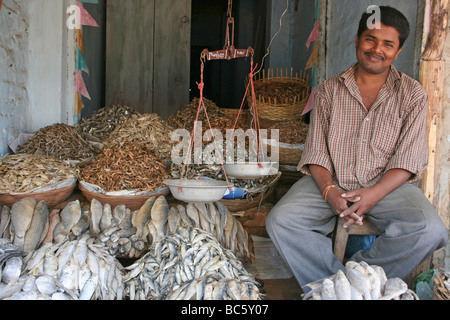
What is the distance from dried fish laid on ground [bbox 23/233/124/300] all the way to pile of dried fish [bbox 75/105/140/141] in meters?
1.96

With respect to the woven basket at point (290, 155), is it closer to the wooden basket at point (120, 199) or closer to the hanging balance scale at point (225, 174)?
the hanging balance scale at point (225, 174)

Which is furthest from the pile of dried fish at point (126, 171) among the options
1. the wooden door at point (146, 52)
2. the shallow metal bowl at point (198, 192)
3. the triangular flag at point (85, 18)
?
the wooden door at point (146, 52)

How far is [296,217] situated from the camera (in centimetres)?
215

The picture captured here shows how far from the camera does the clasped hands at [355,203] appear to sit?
6.70 ft

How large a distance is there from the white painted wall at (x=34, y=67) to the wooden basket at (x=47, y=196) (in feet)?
1.91

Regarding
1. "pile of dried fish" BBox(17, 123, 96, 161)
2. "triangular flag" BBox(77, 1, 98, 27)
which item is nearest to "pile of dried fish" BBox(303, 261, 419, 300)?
"pile of dried fish" BBox(17, 123, 96, 161)

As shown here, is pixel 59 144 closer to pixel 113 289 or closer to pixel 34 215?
pixel 34 215

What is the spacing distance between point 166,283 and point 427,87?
182 cm

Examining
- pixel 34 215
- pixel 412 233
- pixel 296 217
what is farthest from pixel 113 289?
pixel 412 233

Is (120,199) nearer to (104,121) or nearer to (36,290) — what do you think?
(36,290)

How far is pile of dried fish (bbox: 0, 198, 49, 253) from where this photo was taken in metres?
2.25

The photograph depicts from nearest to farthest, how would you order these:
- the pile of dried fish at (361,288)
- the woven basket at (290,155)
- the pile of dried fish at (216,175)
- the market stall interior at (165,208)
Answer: the pile of dried fish at (361,288) → the market stall interior at (165,208) → the pile of dried fish at (216,175) → the woven basket at (290,155)

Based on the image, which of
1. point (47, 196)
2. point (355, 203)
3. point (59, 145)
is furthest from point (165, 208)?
point (59, 145)
